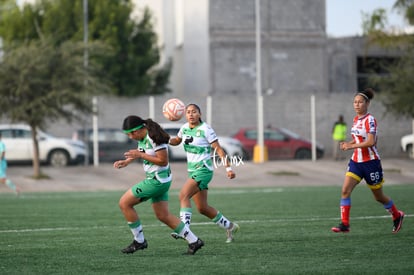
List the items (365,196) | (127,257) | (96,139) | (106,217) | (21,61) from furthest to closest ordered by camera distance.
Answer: (96,139) < (21,61) < (365,196) < (106,217) < (127,257)

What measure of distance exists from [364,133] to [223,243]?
275 centimetres

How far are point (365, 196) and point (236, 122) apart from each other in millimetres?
20062

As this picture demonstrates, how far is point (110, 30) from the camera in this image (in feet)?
183

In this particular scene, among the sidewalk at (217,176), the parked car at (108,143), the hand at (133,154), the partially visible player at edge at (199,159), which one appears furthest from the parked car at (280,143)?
the hand at (133,154)

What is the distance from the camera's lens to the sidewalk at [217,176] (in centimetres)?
3491

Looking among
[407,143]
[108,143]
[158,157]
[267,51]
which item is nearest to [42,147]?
[108,143]

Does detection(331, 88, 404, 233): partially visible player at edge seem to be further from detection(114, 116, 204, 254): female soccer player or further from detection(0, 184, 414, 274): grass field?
detection(114, 116, 204, 254): female soccer player

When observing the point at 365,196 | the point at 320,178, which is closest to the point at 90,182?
the point at 320,178

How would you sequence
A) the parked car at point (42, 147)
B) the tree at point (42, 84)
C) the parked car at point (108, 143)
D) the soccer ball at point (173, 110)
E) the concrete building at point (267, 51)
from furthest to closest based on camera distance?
the concrete building at point (267, 51)
the parked car at point (108, 143)
the parked car at point (42, 147)
the tree at point (42, 84)
the soccer ball at point (173, 110)

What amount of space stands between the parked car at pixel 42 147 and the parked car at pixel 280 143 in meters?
→ 7.32

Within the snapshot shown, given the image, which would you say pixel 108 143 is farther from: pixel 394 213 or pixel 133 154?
pixel 133 154

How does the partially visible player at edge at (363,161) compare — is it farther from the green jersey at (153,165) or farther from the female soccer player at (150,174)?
the green jersey at (153,165)

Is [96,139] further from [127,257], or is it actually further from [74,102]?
[127,257]

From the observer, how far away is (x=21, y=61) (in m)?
34.4
